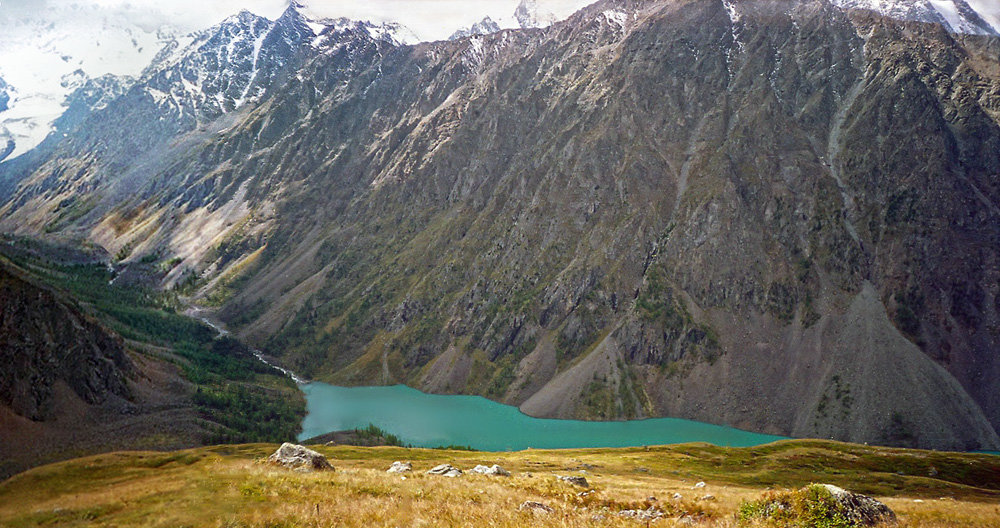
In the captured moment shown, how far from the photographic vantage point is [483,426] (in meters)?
164

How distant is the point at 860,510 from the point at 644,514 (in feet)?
30.9

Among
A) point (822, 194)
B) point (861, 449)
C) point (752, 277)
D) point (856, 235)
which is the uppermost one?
point (822, 194)

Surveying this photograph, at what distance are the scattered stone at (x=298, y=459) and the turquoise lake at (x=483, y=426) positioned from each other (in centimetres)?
10427

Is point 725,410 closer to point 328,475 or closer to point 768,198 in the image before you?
point 768,198

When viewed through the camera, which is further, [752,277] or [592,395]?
[752,277]

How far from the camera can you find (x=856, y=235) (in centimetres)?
18350

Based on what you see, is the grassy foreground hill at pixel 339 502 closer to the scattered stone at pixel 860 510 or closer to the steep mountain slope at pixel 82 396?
the scattered stone at pixel 860 510

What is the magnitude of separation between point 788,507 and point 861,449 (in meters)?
119

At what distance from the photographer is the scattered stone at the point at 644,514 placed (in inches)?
1082

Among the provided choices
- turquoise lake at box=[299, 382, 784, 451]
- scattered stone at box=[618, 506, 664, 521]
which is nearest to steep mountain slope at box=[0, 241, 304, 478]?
turquoise lake at box=[299, 382, 784, 451]

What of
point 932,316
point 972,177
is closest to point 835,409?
point 932,316

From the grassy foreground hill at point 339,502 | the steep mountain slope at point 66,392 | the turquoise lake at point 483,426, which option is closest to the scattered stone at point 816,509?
the grassy foreground hill at point 339,502

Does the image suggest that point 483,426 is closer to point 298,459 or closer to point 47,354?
point 47,354

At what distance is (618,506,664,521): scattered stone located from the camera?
90.2ft
